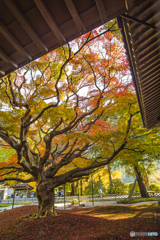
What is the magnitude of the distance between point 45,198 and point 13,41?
740 centimetres

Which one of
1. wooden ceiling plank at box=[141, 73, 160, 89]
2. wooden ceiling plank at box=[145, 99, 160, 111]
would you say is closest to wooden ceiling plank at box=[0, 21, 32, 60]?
wooden ceiling plank at box=[141, 73, 160, 89]

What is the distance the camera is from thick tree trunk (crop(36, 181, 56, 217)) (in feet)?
23.7

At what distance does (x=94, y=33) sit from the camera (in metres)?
7.24

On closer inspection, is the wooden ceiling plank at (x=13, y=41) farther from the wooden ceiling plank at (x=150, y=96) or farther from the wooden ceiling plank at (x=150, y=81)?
the wooden ceiling plank at (x=150, y=96)

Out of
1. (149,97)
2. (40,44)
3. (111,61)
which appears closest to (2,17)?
(40,44)

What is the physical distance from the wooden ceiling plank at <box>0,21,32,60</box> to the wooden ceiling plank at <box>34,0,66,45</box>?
508mm

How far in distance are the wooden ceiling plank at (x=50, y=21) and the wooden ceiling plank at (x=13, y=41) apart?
51 centimetres

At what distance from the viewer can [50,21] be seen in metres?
1.82

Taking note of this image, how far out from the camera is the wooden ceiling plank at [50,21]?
1658mm

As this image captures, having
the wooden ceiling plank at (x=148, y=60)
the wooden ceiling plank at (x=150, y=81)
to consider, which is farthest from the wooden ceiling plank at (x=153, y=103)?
the wooden ceiling plank at (x=148, y=60)

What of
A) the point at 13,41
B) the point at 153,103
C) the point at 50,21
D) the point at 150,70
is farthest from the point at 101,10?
the point at 153,103

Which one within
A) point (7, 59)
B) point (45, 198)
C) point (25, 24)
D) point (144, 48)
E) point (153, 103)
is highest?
point (144, 48)

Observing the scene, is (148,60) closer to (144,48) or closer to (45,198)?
(144,48)

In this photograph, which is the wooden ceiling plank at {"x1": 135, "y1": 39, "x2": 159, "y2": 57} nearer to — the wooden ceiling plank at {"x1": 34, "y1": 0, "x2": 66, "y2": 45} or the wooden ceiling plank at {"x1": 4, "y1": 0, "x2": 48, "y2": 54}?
the wooden ceiling plank at {"x1": 34, "y1": 0, "x2": 66, "y2": 45}
